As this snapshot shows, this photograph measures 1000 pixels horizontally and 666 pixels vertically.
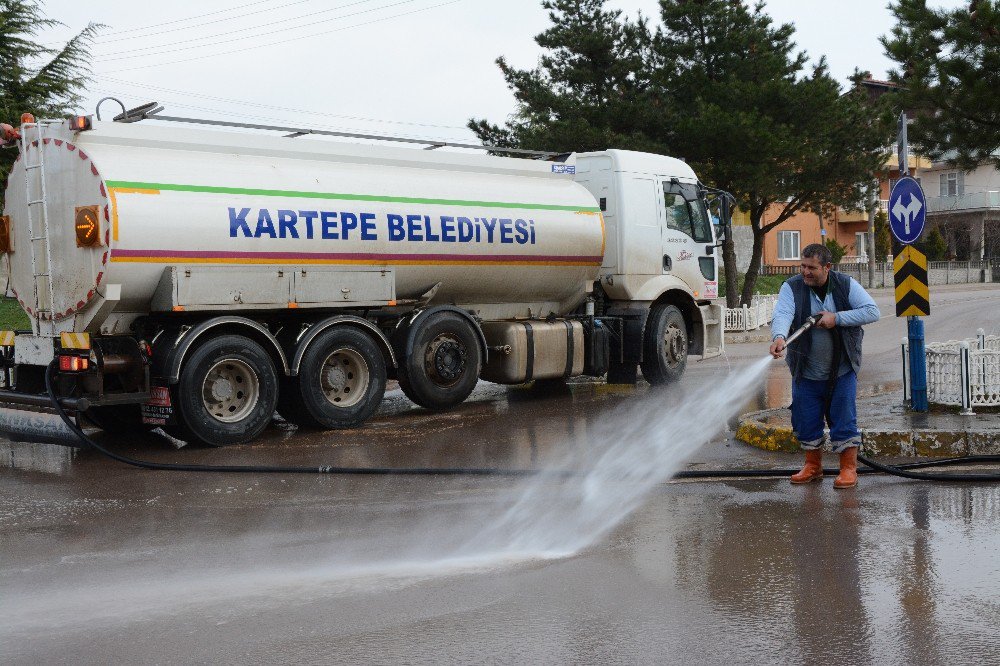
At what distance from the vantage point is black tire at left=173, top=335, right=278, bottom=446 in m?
10.8

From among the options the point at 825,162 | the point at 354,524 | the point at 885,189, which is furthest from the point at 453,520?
the point at 885,189

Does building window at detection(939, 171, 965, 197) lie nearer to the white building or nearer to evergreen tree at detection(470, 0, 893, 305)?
the white building

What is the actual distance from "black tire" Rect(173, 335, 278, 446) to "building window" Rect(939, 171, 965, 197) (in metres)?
67.5

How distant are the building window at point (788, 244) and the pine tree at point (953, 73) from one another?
4411 centimetres

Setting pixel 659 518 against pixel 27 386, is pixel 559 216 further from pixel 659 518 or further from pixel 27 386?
pixel 659 518

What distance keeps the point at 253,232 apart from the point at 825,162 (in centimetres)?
2011

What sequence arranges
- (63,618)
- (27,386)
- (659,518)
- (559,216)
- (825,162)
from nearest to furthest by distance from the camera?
(63,618)
(659,518)
(27,386)
(559,216)
(825,162)

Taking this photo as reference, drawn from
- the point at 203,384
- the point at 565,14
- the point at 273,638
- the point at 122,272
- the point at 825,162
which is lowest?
the point at 273,638

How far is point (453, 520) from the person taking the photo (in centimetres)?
734

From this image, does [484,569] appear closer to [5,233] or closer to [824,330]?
[824,330]

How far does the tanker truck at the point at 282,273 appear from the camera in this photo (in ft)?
34.8

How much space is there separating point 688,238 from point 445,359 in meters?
5.01

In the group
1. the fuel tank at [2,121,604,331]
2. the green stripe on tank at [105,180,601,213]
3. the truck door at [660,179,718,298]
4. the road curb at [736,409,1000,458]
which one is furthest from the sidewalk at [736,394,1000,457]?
the truck door at [660,179,718,298]

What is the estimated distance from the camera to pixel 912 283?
1073cm
